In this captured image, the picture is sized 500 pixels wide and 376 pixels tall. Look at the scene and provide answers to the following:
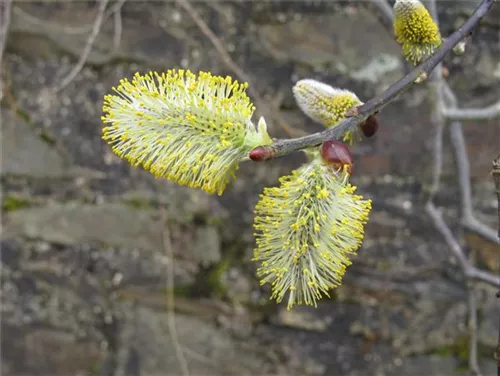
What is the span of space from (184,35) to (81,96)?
244 mm

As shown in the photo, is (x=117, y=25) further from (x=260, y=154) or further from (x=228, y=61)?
(x=260, y=154)

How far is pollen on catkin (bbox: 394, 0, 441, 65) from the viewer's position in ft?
1.67

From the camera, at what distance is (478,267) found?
1050mm

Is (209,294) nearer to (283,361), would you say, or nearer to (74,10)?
(283,361)

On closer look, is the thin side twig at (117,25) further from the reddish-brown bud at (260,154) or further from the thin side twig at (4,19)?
the reddish-brown bud at (260,154)

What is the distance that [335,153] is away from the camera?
46 centimetres

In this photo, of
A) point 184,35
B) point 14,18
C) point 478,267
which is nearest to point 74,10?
point 14,18

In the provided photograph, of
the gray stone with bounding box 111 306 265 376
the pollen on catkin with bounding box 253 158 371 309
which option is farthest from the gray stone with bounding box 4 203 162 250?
the pollen on catkin with bounding box 253 158 371 309

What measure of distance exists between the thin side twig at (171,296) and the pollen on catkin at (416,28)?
71 centimetres

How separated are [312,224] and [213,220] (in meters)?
0.65

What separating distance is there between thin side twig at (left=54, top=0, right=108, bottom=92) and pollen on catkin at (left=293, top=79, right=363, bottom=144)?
0.61 m

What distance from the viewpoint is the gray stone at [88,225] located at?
112cm

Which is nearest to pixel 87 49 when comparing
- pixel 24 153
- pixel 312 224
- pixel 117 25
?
pixel 117 25

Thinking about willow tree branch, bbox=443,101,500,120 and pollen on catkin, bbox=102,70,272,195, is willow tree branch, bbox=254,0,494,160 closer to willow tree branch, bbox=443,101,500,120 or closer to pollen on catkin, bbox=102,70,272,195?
pollen on catkin, bbox=102,70,272,195
